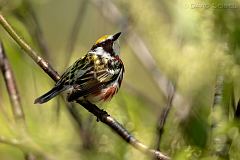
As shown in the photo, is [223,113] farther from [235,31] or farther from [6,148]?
[6,148]

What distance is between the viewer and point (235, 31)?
1117 millimetres

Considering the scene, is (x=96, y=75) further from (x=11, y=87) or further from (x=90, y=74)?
(x=11, y=87)

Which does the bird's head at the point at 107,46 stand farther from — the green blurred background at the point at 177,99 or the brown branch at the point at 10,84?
the brown branch at the point at 10,84

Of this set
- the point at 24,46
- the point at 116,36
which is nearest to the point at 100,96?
the point at 116,36

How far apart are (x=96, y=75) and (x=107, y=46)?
24cm

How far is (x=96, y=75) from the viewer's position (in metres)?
3.16

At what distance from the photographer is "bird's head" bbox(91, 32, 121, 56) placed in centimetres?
312

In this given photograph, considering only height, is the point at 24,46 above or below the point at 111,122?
above

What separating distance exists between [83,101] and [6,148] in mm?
477

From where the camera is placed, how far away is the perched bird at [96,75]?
9.45 ft

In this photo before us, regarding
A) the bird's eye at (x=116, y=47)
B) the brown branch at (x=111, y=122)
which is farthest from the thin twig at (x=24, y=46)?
the bird's eye at (x=116, y=47)

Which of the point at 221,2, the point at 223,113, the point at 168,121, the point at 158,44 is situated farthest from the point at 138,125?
the point at 221,2

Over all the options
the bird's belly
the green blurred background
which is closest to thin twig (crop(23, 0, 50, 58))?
the green blurred background

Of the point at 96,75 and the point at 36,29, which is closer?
Result: the point at 36,29
